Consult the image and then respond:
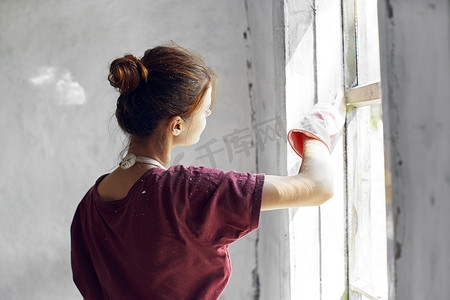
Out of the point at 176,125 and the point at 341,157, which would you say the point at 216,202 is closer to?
the point at 176,125

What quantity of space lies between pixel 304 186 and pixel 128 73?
1.34 ft

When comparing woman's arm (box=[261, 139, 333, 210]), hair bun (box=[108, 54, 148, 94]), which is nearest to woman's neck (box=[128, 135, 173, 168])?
hair bun (box=[108, 54, 148, 94])

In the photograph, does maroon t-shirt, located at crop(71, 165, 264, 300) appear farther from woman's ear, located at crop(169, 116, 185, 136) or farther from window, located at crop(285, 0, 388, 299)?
window, located at crop(285, 0, 388, 299)

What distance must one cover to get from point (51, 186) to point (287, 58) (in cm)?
88

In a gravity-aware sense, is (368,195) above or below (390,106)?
below

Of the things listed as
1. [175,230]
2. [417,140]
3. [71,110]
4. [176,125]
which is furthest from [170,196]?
[71,110]

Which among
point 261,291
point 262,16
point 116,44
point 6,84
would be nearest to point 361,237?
point 261,291

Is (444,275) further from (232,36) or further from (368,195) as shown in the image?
(232,36)

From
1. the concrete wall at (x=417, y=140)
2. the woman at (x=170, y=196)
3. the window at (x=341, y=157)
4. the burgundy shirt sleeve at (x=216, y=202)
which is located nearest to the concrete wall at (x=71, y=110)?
the window at (x=341, y=157)

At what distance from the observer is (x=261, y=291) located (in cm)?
127

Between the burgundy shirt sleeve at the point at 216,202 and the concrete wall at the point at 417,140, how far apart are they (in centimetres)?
29

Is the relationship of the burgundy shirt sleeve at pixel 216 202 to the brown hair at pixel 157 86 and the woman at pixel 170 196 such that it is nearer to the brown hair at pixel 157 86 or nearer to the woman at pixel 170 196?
the woman at pixel 170 196

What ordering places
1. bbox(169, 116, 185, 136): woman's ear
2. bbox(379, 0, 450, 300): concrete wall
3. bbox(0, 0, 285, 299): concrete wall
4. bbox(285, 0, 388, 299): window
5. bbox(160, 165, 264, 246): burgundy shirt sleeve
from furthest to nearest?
bbox(0, 0, 285, 299): concrete wall → bbox(285, 0, 388, 299): window → bbox(169, 116, 185, 136): woman's ear → bbox(160, 165, 264, 246): burgundy shirt sleeve → bbox(379, 0, 450, 300): concrete wall

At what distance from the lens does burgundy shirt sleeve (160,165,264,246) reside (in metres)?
0.69
